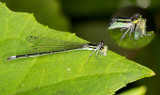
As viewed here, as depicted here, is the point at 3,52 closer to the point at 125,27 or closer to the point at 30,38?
the point at 30,38

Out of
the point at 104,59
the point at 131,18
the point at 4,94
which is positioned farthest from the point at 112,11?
the point at 4,94

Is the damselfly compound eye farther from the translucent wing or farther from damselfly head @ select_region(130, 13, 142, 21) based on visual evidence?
the translucent wing

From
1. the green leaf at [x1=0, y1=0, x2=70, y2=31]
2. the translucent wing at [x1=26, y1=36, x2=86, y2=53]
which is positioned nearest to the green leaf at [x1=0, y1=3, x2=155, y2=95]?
the translucent wing at [x1=26, y1=36, x2=86, y2=53]

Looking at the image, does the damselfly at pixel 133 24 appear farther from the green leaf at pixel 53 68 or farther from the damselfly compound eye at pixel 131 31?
the green leaf at pixel 53 68

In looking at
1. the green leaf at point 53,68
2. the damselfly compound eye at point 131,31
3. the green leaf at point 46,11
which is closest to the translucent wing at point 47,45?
the green leaf at point 53,68

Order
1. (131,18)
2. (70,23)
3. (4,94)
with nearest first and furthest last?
(4,94) → (131,18) → (70,23)

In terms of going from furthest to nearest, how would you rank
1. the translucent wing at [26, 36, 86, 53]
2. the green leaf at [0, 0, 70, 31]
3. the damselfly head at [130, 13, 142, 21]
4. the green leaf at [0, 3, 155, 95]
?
the green leaf at [0, 0, 70, 31], the damselfly head at [130, 13, 142, 21], the translucent wing at [26, 36, 86, 53], the green leaf at [0, 3, 155, 95]
